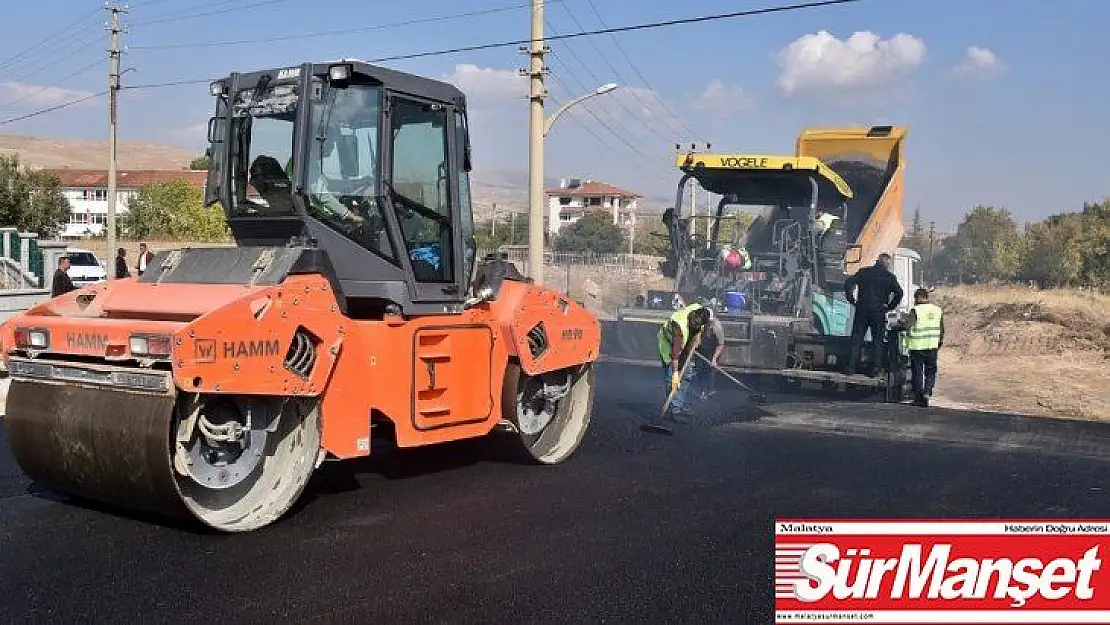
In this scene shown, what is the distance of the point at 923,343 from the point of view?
1169 centimetres

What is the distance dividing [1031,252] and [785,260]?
33.9 meters

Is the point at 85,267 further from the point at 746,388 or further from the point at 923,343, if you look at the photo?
the point at 923,343

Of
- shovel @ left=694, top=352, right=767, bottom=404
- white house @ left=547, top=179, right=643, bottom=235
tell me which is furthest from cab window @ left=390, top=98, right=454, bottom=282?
white house @ left=547, top=179, right=643, bottom=235

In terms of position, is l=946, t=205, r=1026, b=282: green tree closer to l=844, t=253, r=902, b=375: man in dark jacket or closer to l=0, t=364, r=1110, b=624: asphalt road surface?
l=844, t=253, r=902, b=375: man in dark jacket

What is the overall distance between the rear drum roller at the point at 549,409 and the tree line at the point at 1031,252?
2238cm

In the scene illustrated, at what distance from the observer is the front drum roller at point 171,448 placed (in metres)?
5.04

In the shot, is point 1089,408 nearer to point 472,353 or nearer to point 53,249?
point 472,353

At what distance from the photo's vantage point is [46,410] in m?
5.42

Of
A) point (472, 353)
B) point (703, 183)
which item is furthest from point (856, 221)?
point (472, 353)

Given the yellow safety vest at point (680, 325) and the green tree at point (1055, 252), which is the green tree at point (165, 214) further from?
the yellow safety vest at point (680, 325)

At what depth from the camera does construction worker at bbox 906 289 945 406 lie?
11656 millimetres

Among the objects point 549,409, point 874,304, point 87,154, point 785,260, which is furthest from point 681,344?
point 87,154

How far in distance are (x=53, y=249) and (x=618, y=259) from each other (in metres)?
14.7

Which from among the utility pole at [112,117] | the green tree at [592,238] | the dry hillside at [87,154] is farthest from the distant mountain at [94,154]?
the utility pole at [112,117]
